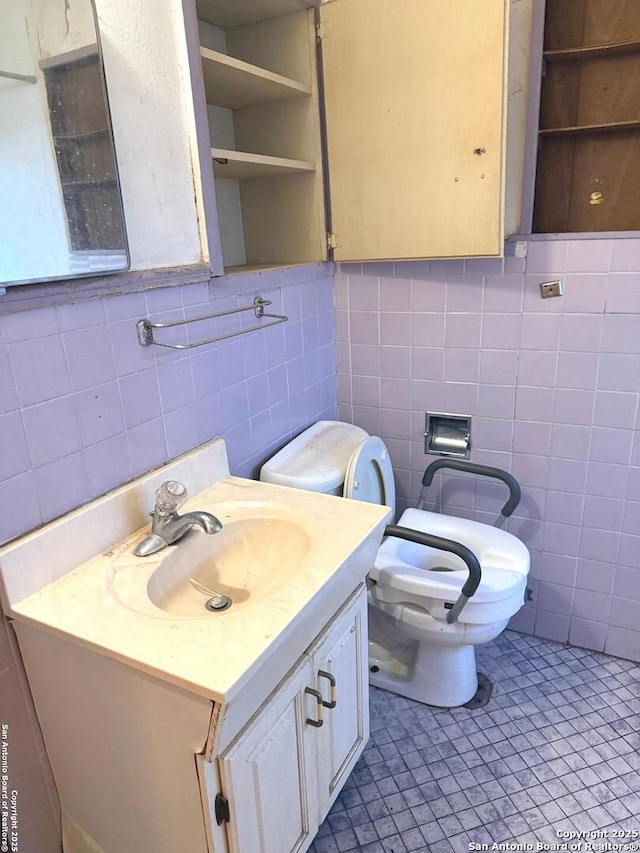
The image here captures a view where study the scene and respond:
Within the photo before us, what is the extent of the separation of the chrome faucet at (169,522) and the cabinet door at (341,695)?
0.34 m

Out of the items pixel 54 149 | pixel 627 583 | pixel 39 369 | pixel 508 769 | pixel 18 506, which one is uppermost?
pixel 54 149

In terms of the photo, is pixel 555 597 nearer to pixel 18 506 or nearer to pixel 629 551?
pixel 629 551

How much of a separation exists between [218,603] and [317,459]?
64 centimetres

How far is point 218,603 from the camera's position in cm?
113

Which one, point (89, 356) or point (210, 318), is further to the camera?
point (210, 318)

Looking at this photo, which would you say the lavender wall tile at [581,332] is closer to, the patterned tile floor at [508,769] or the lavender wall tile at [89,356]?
the patterned tile floor at [508,769]

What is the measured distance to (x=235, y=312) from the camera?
1408 millimetres

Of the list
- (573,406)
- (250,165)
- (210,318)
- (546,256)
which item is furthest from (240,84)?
(573,406)

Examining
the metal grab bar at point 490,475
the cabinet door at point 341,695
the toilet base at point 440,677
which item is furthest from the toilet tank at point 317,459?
the toilet base at point 440,677

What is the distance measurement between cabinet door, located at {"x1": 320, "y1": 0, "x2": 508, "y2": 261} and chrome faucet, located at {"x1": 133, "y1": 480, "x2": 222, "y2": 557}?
3.08ft

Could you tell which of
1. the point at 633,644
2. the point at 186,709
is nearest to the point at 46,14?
the point at 186,709

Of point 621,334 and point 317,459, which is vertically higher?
point 621,334

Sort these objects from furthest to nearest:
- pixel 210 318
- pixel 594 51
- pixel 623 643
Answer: pixel 623 643 → pixel 594 51 → pixel 210 318

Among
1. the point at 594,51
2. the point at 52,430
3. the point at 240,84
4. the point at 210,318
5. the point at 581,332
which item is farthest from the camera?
the point at 581,332
